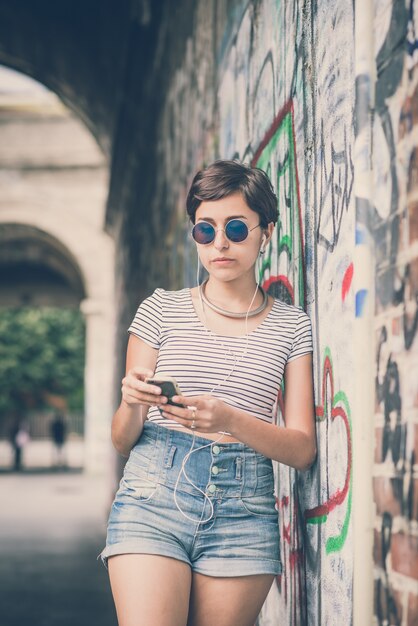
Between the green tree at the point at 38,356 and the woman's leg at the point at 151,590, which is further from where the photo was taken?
the green tree at the point at 38,356

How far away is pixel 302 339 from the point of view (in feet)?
8.95

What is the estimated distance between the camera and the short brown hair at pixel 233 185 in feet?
8.72

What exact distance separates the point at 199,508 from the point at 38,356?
160 feet

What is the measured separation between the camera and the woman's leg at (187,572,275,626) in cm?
253

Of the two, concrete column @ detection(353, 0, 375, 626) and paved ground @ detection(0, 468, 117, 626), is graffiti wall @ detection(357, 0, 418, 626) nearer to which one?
concrete column @ detection(353, 0, 375, 626)

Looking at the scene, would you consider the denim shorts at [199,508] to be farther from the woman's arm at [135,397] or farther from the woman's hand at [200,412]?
the woman's hand at [200,412]

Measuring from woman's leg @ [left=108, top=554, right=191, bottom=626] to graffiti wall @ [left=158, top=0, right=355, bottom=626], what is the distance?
16.2 inches

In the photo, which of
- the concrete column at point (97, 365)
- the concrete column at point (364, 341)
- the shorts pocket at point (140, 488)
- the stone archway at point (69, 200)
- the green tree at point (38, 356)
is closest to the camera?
the concrete column at point (364, 341)

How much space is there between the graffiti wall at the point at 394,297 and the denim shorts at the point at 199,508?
0.43m

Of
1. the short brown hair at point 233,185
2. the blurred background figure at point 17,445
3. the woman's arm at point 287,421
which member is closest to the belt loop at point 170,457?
the woman's arm at point 287,421

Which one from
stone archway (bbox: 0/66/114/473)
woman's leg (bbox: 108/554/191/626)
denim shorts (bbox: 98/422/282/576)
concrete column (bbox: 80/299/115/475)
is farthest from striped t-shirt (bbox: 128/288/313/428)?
concrete column (bbox: 80/299/115/475)

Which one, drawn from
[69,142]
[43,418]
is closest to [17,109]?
[69,142]

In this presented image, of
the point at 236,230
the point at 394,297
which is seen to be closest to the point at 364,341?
the point at 394,297

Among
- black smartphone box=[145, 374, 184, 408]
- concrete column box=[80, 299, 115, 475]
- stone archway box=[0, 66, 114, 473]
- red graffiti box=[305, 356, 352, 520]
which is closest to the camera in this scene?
black smartphone box=[145, 374, 184, 408]
